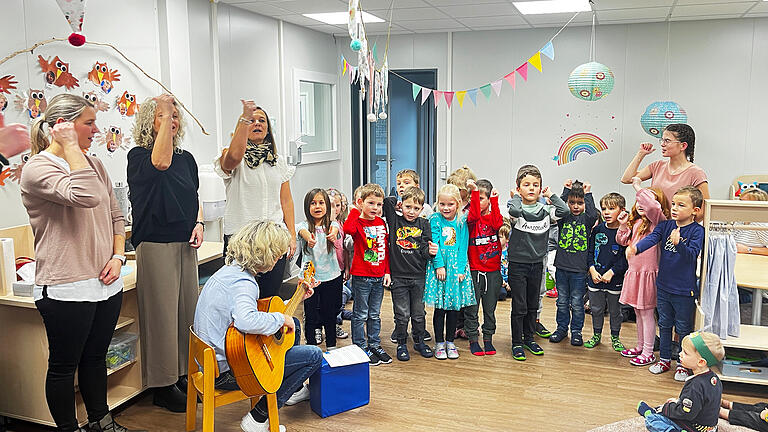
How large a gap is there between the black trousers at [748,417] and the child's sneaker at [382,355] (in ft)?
5.96

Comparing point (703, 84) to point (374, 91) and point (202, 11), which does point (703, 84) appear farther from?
point (202, 11)

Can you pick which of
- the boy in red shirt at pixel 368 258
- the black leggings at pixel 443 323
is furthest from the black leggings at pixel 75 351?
the black leggings at pixel 443 323

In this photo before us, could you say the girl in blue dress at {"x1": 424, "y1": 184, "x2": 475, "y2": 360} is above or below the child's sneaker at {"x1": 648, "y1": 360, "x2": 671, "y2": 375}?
above

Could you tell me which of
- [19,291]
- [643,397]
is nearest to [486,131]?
[643,397]

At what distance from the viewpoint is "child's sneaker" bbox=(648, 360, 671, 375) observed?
3.71 meters

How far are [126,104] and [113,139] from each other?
26 cm

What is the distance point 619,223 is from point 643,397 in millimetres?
1123

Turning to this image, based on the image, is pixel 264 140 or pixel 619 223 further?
pixel 619 223

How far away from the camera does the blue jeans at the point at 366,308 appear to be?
3.81 meters

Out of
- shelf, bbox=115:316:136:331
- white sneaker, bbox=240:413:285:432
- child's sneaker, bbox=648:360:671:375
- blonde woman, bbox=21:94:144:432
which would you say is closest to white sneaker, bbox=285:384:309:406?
white sneaker, bbox=240:413:285:432

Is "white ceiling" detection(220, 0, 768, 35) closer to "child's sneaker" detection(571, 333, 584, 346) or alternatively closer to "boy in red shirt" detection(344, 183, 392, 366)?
"boy in red shirt" detection(344, 183, 392, 366)

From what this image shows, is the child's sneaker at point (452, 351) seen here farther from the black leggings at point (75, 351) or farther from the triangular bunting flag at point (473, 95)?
the triangular bunting flag at point (473, 95)

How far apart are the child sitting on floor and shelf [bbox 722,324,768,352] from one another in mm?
809

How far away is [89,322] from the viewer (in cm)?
248
